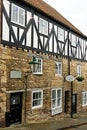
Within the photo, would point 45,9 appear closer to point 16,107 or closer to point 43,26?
point 43,26

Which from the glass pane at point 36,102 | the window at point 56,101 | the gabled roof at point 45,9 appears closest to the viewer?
the glass pane at point 36,102

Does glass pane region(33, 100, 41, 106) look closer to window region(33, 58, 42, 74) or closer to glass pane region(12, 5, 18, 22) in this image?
window region(33, 58, 42, 74)

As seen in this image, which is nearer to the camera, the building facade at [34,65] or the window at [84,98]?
the building facade at [34,65]

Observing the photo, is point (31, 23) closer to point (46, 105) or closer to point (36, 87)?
point (36, 87)

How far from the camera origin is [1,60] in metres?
17.2

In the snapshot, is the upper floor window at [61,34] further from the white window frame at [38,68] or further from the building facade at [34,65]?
the white window frame at [38,68]

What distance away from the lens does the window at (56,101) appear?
23.9 metres

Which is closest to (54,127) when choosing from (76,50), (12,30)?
(12,30)

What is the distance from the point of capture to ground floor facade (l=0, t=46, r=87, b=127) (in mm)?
17625

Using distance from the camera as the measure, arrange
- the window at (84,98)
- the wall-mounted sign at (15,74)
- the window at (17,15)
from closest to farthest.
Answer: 1. the wall-mounted sign at (15,74)
2. the window at (17,15)
3. the window at (84,98)

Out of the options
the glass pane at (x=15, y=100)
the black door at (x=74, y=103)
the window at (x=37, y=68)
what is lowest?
the black door at (x=74, y=103)

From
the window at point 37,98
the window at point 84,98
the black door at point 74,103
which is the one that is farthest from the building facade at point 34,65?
the window at point 84,98

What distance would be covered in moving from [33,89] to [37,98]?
0.97m

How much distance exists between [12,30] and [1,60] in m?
1.95
